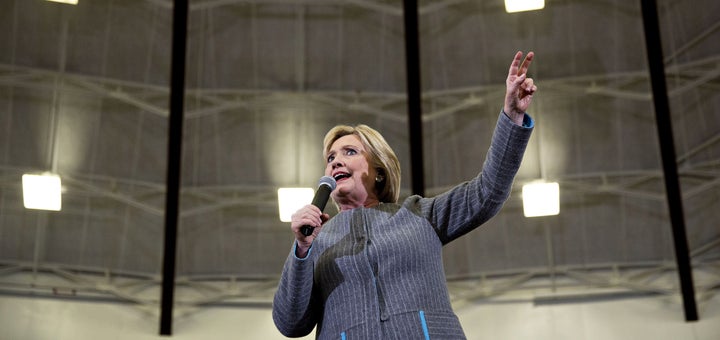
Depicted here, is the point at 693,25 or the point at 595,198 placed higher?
the point at 693,25

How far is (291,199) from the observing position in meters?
10.3

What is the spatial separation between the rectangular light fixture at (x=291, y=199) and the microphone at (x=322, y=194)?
7.92 m

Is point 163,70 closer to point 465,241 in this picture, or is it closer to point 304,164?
point 304,164

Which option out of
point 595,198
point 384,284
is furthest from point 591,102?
point 384,284

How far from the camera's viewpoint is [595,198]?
35.2 ft

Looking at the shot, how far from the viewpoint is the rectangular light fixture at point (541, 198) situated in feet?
33.7

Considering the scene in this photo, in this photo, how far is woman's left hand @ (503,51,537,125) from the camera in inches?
77.2

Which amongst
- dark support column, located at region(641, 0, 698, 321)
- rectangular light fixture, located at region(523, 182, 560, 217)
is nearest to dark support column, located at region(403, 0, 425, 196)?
rectangular light fixture, located at region(523, 182, 560, 217)

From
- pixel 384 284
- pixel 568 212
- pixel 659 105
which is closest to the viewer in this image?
pixel 384 284

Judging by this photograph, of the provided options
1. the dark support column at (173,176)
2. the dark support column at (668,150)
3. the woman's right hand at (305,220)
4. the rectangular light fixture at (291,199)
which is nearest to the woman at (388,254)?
the woman's right hand at (305,220)

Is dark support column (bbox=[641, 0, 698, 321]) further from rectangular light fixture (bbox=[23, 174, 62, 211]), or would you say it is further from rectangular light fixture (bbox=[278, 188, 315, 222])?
rectangular light fixture (bbox=[23, 174, 62, 211])

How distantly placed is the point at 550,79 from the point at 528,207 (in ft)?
5.97

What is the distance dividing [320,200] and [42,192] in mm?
8780

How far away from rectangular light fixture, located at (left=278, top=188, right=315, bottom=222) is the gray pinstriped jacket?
7960 millimetres
